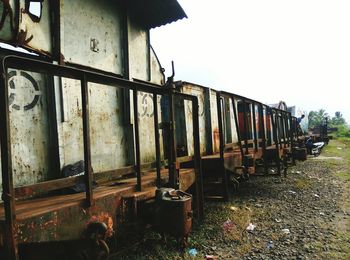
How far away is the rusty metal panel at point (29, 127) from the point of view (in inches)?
118

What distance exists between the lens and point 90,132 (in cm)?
404

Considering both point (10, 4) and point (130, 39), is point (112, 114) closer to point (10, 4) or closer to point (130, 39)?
point (130, 39)

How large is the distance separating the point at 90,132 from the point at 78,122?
276mm

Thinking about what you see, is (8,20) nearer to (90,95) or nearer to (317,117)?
(90,95)

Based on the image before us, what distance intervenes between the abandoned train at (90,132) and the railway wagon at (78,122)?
0.01 metres

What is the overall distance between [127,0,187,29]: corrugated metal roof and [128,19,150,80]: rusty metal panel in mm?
178

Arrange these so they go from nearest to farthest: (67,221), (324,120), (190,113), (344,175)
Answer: (67,221) → (190,113) → (344,175) → (324,120)

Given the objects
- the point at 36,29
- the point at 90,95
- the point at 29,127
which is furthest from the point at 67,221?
the point at 90,95

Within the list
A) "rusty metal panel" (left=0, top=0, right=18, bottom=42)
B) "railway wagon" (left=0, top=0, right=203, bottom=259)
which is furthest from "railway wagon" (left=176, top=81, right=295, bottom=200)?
"rusty metal panel" (left=0, top=0, right=18, bottom=42)

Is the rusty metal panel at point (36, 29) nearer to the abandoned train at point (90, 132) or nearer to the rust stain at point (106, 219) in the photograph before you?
the abandoned train at point (90, 132)

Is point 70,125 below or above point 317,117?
below

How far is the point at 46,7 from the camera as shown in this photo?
349 centimetres

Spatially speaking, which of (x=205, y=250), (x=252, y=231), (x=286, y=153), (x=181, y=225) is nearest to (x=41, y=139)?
(x=181, y=225)

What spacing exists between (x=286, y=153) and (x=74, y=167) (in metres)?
7.13
